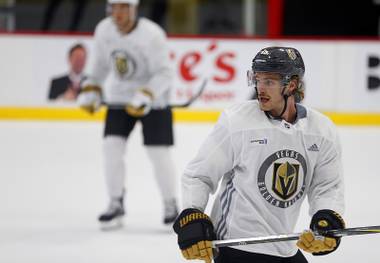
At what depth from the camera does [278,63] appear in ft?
7.11

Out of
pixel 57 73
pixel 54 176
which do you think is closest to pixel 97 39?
pixel 54 176

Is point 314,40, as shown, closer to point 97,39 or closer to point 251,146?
point 97,39

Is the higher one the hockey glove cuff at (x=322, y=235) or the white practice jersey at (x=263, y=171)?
the white practice jersey at (x=263, y=171)

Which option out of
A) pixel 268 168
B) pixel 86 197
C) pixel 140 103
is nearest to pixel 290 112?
pixel 268 168

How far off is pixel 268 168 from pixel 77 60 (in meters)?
5.25

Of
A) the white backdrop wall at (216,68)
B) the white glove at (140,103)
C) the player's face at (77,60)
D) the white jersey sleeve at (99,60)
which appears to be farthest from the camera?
the player's face at (77,60)

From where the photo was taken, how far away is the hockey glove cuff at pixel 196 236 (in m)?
2.08

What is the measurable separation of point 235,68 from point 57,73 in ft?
4.71

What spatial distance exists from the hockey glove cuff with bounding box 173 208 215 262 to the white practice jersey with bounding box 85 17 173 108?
2176 mm

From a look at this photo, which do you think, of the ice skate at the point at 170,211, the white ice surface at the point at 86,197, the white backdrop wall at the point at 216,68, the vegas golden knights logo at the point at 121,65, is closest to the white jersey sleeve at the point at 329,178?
the white ice surface at the point at 86,197

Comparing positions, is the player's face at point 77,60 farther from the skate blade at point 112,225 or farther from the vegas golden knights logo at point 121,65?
the skate blade at point 112,225

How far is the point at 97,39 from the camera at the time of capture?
440 centimetres

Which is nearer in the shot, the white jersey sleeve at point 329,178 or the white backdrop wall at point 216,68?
the white jersey sleeve at point 329,178

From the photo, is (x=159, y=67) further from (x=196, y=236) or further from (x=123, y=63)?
(x=196, y=236)
